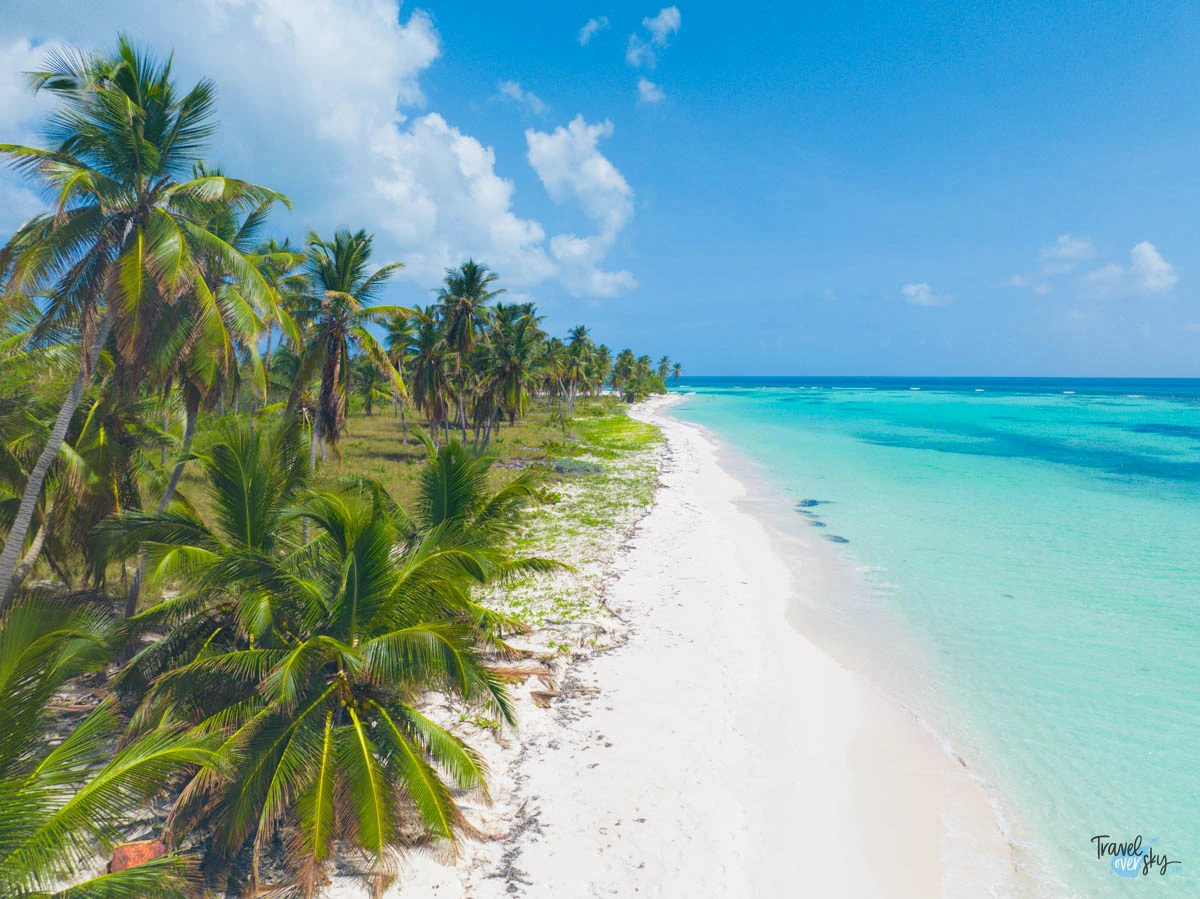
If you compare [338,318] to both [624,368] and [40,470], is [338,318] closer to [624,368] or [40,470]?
[40,470]

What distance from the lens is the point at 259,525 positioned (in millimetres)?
7684

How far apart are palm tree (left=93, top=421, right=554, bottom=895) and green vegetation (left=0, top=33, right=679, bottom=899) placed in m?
0.03

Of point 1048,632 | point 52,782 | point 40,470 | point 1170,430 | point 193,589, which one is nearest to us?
point 52,782

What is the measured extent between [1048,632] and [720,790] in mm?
11035

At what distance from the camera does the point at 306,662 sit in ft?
19.7

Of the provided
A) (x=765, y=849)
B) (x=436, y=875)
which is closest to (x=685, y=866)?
(x=765, y=849)

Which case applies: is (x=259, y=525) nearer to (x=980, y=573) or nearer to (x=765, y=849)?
(x=765, y=849)

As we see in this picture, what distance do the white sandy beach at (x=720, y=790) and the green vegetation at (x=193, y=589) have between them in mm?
974

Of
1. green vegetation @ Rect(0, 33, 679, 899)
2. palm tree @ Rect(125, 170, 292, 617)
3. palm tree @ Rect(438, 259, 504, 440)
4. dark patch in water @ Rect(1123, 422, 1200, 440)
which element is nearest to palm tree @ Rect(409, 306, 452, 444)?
palm tree @ Rect(438, 259, 504, 440)

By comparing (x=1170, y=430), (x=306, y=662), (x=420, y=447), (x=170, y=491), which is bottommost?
(x=1170, y=430)

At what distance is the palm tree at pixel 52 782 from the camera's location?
3721mm

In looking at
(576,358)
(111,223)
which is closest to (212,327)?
(111,223)

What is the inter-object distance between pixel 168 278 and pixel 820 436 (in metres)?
60.2

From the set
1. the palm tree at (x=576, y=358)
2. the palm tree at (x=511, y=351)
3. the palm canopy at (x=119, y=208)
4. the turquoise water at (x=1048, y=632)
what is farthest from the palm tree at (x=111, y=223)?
the palm tree at (x=576, y=358)
